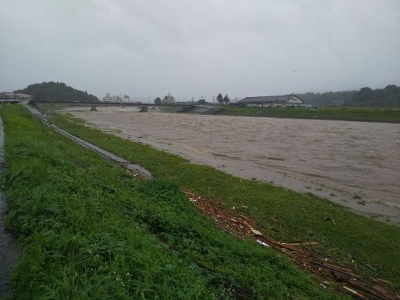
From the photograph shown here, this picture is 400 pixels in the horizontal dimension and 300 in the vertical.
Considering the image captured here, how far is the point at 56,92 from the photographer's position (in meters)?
150

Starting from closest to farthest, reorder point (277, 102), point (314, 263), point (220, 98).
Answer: point (314, 263) < point (277, 102) < point (220, 98)

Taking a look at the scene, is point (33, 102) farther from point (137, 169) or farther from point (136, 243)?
point (136, 243)

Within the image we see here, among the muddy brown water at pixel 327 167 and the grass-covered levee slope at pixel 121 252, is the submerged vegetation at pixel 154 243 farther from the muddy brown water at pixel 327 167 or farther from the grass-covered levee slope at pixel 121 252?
the muddy brown water at pixel 327 167

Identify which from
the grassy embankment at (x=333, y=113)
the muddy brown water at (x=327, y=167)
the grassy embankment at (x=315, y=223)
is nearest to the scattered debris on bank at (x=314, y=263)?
the grassy embankment at (x=315, y=223)

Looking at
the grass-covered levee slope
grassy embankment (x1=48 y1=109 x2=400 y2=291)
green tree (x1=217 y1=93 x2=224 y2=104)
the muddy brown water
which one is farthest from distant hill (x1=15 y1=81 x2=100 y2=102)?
the grass-covered levee slope

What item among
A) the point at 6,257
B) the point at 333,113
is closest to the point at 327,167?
the point at 6,257

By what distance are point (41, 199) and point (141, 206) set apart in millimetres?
2174

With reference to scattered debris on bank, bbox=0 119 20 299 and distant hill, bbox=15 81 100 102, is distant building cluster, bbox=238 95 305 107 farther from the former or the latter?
scattered debris on bank, bbox=0 119 20 299

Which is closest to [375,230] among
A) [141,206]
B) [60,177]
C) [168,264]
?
[141,206]

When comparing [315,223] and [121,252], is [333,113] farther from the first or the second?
[121,252]

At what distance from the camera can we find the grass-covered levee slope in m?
3.46

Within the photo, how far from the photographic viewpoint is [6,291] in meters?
3.63

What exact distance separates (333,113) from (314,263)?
239ft

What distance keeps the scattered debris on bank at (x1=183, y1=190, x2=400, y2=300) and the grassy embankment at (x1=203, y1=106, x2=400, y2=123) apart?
60.7 metres
